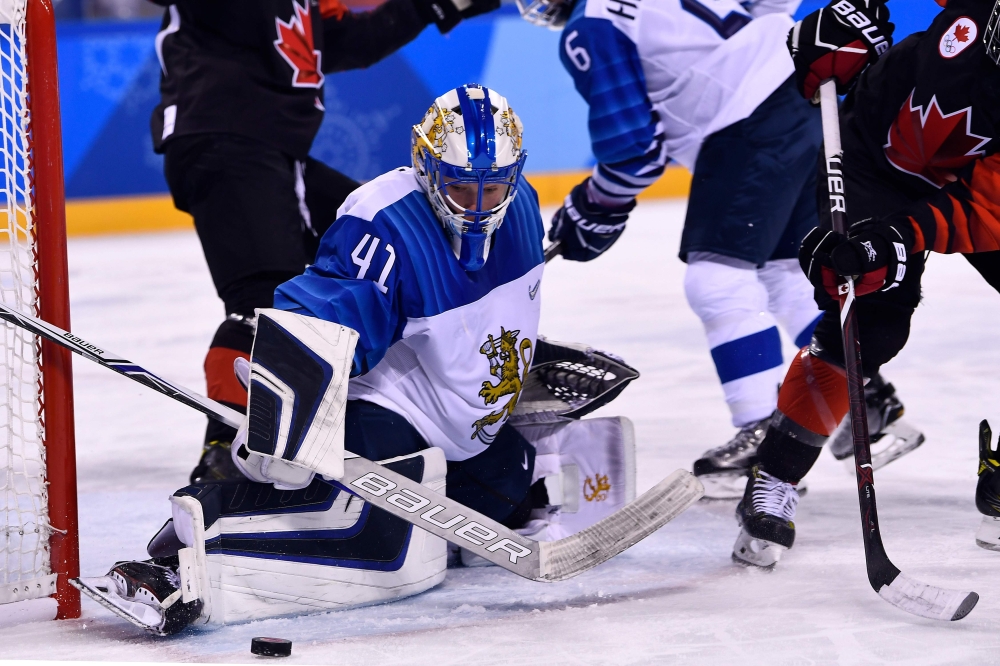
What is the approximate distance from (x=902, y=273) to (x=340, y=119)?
5.74m

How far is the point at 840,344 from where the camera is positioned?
212 cm

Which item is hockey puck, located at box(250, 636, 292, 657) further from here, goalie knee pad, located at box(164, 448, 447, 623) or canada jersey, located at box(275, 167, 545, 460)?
canada jersey, located at box(275, 167, 545, 460)

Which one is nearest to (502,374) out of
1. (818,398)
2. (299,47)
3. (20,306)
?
(818,398)

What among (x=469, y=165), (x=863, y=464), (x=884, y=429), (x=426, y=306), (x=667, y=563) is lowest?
(x=667, y=563)

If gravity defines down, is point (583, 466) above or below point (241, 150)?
below

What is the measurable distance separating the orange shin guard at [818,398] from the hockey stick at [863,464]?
0.11 m

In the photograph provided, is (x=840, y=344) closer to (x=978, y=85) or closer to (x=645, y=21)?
(x=978, y=85)

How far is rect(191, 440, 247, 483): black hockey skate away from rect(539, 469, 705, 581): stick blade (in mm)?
769

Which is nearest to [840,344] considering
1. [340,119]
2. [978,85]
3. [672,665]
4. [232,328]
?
[978,85]

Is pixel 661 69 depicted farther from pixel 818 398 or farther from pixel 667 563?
pixel 667 563

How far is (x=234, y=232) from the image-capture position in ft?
8.30

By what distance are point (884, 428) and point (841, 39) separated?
1.03 meters

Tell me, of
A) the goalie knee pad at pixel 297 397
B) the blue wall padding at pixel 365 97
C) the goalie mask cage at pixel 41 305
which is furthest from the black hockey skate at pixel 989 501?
the blue wall padding at pixel 365 97

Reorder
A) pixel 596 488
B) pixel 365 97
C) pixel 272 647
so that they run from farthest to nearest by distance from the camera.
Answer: pixel 365 97
pixel 596 488
pixel 272 647
